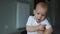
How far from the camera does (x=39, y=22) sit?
440mm

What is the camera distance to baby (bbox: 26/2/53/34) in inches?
16.6

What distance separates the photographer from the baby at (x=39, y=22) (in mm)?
421

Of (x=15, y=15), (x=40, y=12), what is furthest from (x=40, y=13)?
(x=15, y=15)

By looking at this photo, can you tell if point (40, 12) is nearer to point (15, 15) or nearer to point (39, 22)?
point (39, 22)

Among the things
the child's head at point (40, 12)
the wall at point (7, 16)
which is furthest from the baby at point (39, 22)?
the wall at point (7, 16)

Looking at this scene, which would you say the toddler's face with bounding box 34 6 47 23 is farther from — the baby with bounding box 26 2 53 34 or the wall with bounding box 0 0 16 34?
the wall with bounding box 0 0 16 34

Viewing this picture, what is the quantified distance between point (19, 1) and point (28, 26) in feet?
0.51

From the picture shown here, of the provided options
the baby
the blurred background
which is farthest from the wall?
the baby

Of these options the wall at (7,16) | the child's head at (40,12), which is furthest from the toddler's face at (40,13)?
the wall at (7,16)

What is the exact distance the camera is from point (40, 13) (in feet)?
1.38

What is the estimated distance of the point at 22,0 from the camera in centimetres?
54

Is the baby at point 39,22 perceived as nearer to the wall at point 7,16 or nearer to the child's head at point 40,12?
the child's head at point 40,12

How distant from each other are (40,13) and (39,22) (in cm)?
4

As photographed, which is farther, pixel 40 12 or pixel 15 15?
pixel 15 15
